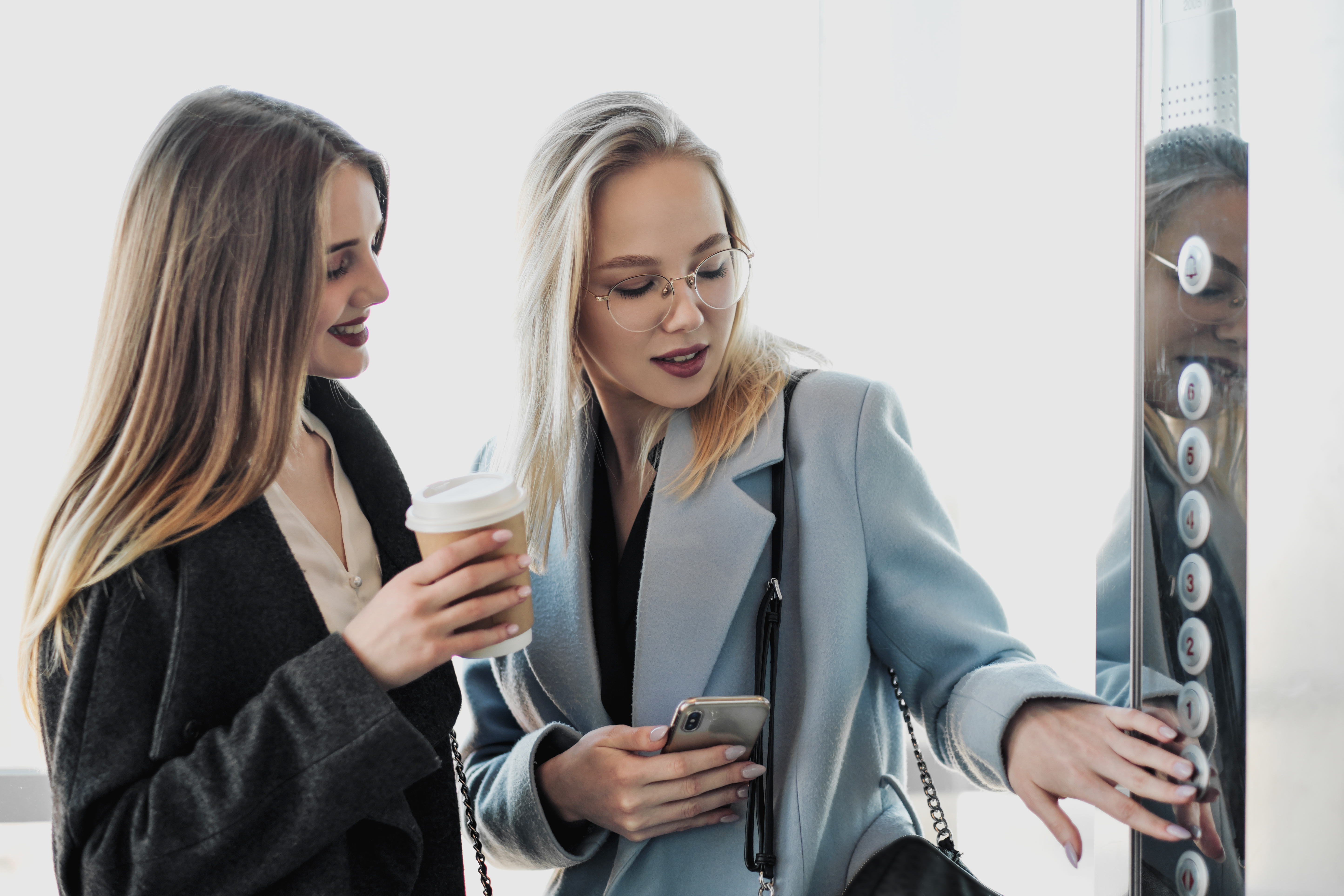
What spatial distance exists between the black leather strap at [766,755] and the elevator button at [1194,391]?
49 centimetres

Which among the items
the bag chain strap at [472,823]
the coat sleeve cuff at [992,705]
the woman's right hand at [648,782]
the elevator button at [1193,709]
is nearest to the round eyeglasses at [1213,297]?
the elevator button at [1193,709]

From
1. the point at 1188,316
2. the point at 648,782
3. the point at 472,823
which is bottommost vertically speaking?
the point at 472,823

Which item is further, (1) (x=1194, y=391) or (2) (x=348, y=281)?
(2) (x=348, y=281)

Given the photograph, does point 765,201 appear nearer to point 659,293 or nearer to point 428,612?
point 659,293

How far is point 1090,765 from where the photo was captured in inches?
32.4

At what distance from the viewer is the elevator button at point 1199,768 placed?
2.33ft

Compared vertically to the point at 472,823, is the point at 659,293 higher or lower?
higher

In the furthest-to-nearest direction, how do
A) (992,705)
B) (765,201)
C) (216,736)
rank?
(765,201), (992,705), (216,736)

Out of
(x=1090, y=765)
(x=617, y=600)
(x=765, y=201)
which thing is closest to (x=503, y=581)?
(x=617, y=600)

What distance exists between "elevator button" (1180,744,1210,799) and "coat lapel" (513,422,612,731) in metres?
0.68

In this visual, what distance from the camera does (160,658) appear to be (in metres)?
0.83

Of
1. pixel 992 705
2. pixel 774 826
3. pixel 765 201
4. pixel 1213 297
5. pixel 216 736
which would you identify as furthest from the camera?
pixel 765 201

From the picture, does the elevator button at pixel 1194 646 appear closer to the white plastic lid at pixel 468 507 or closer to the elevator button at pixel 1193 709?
the elevator button at pixel 1193 709

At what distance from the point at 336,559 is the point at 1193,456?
0.86 m
